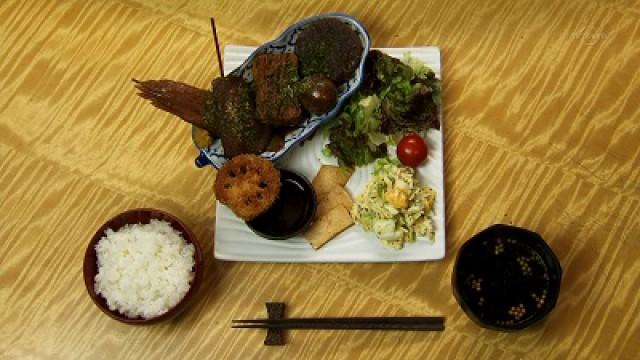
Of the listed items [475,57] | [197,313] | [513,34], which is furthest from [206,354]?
[513,34]

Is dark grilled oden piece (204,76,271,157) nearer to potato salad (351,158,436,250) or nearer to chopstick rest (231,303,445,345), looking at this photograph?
potato salad (351,158,436,250)

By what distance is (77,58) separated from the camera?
7.66 ft

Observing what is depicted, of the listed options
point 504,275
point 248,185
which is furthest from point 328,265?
point 504,275

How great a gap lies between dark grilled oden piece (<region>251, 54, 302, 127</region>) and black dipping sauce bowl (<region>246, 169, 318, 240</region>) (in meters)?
0.18

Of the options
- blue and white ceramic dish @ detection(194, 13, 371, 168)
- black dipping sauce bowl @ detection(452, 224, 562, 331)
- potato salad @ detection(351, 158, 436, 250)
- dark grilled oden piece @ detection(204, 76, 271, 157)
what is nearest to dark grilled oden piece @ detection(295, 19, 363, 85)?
blue and white ceramic dish @ detection(194, 13, 371, 168)

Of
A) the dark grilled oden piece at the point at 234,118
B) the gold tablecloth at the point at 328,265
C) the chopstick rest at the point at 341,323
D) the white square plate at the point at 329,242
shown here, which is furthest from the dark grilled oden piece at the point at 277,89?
the chopstick rest at the point at 341,323

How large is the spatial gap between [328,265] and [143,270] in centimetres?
55

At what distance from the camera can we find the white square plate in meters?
2.13

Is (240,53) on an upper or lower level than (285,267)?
upper

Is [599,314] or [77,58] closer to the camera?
[599,314]

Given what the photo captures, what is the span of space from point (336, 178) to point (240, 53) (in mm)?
514

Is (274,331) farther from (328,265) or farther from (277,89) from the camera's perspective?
(277,89)

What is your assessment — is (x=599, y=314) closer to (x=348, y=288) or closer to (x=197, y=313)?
(x=348, y=288)

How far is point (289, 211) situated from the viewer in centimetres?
214
